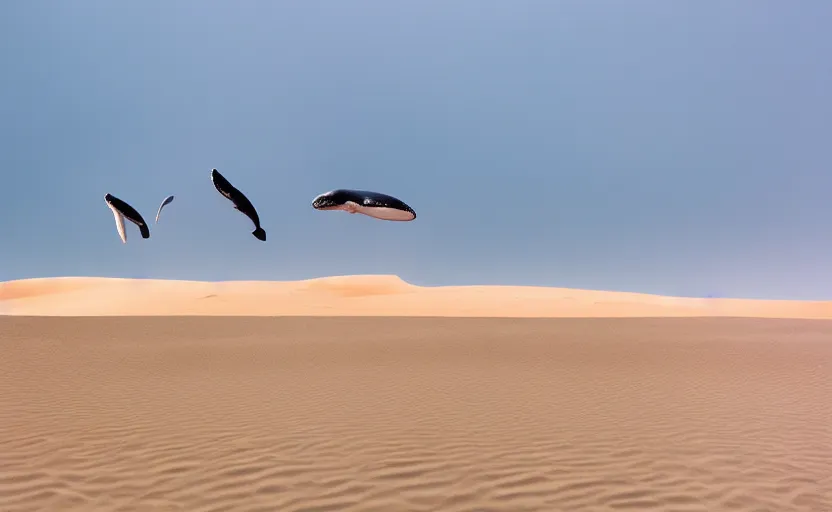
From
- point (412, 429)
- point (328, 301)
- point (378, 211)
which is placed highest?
point (378, 211)

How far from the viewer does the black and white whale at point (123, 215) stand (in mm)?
6539

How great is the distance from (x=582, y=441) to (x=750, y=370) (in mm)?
9299

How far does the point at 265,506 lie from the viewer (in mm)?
4652

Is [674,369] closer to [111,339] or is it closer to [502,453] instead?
[502,453]

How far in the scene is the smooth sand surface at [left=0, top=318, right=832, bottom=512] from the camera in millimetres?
4984

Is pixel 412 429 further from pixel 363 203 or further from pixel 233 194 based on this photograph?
pixel 233 194

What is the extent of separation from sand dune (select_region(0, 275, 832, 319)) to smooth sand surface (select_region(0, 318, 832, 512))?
1916 centimetres

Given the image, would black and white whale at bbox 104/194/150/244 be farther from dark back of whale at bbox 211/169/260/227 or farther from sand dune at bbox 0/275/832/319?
sand dune at bbox 0/275/832/319

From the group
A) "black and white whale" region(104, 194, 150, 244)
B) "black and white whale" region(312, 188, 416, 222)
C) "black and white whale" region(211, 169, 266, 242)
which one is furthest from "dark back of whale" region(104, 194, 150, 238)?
"black and white whale" region(312, 188, 416, 222)

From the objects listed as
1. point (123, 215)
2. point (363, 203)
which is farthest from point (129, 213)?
point (363, 203)

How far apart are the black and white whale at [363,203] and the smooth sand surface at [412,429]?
9.50 ft

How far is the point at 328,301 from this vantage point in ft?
137

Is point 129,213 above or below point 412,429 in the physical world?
above

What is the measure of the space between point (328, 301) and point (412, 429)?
35051 millimetres
